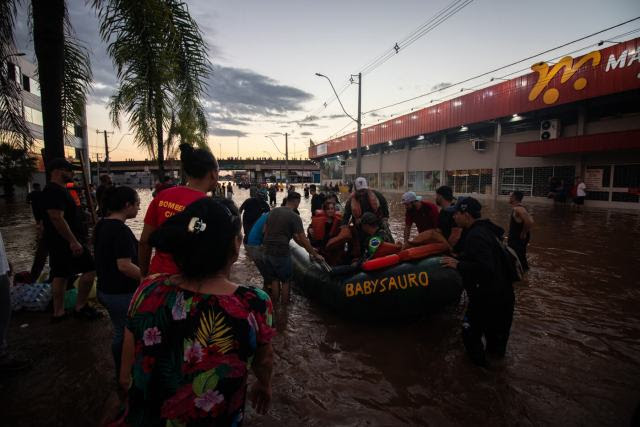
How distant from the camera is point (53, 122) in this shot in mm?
4121


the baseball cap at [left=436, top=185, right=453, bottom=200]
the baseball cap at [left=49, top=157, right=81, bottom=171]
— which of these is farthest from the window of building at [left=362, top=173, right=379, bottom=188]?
the baseball cap at [left=49, top=157, right=81, bottom=171]

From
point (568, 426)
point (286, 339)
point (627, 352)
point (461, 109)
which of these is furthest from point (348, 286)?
point (461, 109)

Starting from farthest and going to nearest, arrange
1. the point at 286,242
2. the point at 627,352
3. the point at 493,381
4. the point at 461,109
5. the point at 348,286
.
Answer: the point at 461,109
the point at 286,242
the point at 348,286
the point at 627,352
the point at 493,381

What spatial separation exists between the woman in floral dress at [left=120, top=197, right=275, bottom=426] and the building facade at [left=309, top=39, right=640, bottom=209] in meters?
21.5

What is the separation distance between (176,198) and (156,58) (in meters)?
4.29

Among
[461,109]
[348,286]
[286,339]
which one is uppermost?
[461,109]

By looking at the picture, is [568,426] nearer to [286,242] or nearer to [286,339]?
[286,339]

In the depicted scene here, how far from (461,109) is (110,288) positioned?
27.5 m

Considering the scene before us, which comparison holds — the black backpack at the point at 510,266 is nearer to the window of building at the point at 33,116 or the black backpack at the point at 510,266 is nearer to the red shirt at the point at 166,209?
the red shirt at the point at 166,209

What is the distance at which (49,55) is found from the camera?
3.90m

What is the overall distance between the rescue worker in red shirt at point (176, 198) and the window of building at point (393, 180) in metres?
36.0

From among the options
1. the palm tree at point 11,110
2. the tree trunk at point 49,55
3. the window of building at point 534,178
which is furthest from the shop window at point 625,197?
the palm tree at point 11,110

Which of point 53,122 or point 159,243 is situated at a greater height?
point 53,122

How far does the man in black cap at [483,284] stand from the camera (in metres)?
3.22
